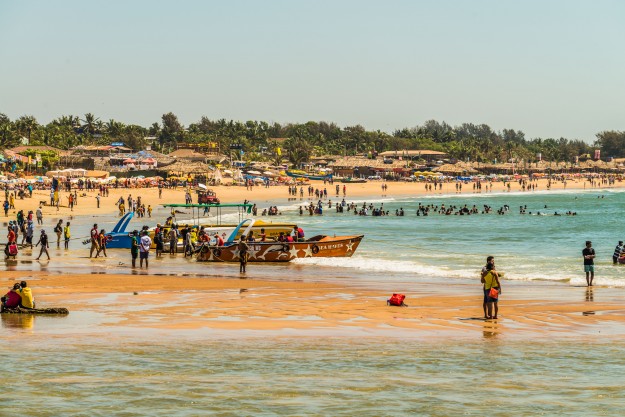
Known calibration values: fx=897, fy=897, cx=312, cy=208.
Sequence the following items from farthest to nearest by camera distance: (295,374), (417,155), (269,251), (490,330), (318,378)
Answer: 1. (417,155)
2. (269,251)
3. (490,330)
4. (295,374)
5. (318,378)

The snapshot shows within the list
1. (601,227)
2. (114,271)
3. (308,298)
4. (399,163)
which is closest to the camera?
(308,298)

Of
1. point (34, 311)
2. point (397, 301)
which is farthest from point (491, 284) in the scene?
point (34, 311)

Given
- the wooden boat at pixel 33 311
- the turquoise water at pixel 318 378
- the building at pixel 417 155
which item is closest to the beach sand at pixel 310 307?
the wooden boat at pixel 33 311

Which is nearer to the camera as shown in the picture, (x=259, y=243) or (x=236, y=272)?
(x=236, y=272)

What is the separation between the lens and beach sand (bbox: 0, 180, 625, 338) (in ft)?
55.0

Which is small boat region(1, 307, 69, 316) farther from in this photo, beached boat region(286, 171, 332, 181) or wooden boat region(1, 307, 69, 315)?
beached boat region(286, 171, 332, 181)

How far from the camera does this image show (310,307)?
1964cm

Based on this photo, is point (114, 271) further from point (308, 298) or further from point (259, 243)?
point (308, 298)

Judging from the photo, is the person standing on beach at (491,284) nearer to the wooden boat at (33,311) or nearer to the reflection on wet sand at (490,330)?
the reflection on wet sand at (490,330)

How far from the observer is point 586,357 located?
14.1 metres

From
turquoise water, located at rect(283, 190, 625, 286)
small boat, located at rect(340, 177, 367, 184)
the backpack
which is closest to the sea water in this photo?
the backpack

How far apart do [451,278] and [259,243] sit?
281 inches

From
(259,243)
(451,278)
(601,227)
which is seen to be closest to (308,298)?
(451,278)

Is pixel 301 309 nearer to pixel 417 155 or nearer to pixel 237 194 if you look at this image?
pixel 237 194
